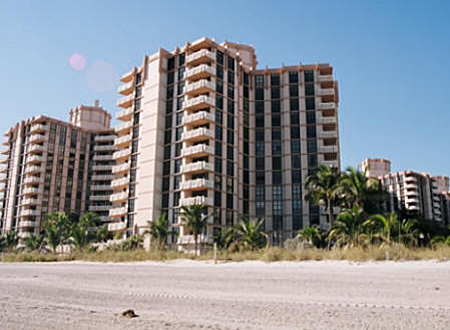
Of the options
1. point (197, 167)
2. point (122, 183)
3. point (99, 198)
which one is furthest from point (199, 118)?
point (99, 198)

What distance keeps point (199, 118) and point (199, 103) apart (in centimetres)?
269

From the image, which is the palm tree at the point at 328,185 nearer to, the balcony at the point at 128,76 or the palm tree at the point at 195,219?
the palm tree at the point at 195,219

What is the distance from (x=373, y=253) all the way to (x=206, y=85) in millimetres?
51578

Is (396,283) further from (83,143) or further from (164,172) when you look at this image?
(83,143)

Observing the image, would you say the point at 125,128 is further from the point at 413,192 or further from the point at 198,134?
the point at 413,192

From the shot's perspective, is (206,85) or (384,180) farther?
(384,180)

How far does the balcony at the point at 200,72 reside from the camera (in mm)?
67812

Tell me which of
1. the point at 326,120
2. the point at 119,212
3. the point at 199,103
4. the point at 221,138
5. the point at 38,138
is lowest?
the point at 119,212

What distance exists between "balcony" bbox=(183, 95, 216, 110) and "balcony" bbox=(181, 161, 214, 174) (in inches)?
395

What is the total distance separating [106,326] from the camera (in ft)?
22.6

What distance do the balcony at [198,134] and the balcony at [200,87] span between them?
22.1ft

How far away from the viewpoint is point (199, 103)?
65.9m

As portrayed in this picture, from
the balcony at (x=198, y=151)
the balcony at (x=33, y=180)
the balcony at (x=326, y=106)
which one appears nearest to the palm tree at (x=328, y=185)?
the balcony at (x=198, y=151)

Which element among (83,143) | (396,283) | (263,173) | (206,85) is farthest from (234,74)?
(396,283)
